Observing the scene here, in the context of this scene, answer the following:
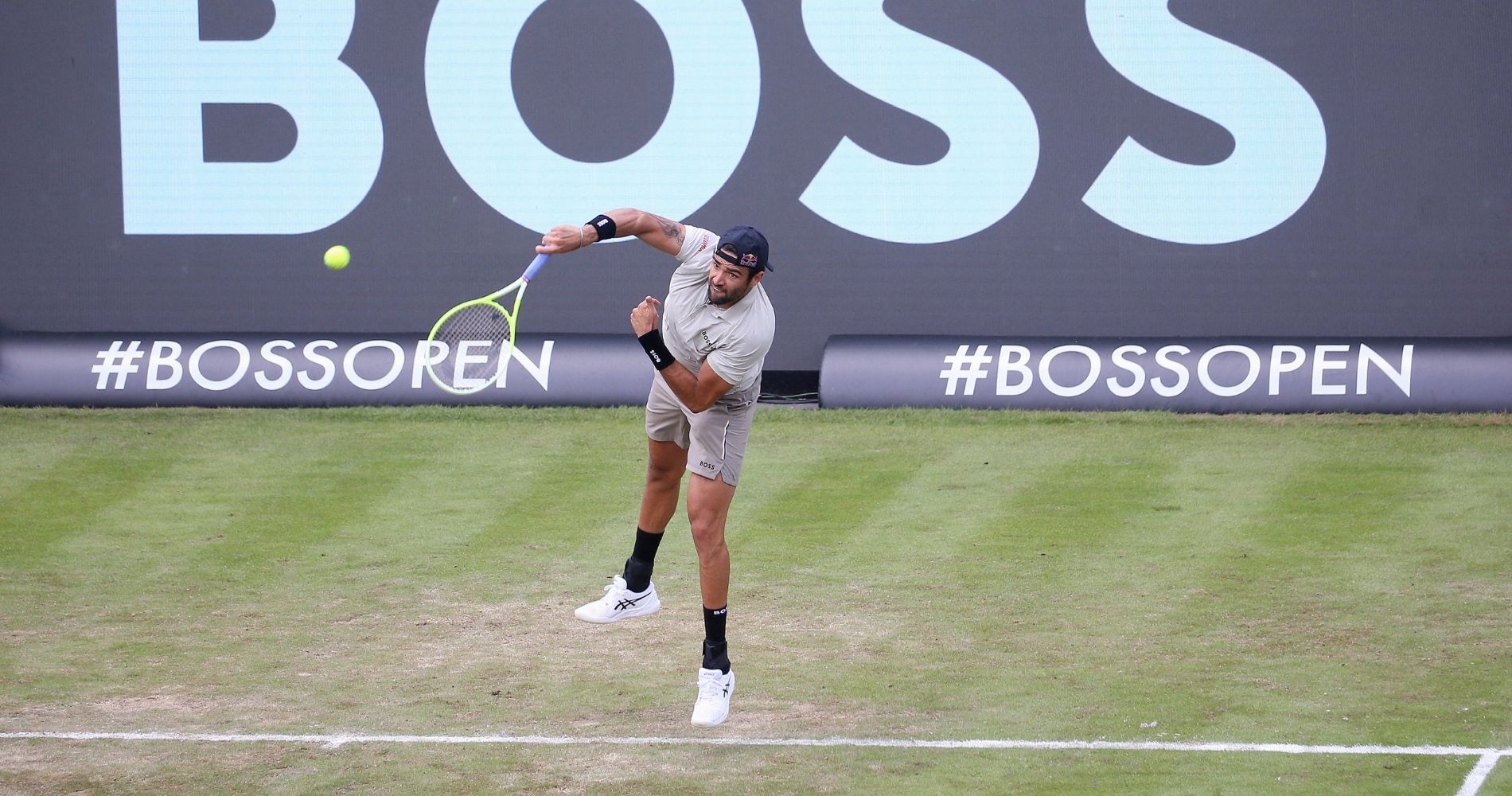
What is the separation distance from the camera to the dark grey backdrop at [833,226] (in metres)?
14.7

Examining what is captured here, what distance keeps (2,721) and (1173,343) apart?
10.6 metres

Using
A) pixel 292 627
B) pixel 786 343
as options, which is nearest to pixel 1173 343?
pixel 786 343

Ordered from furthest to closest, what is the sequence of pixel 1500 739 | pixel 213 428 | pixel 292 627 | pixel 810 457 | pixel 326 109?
pixel 326 109 → pixel 213 428 → pixel 810 457 → pixel 292 627 → pixel 1500 739

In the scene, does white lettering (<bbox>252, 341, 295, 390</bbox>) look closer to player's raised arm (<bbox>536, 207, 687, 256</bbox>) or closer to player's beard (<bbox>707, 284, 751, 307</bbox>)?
player's raised arm (<bbox>536, 207, 687, 256</bbox>)

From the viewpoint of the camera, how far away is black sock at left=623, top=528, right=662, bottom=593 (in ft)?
26.2

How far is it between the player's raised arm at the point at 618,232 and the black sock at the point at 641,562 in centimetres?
144

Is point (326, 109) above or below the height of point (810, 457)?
above

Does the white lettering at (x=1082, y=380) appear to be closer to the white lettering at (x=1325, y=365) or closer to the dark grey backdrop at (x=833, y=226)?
the dark grey backdrop at (x=833, y=226)

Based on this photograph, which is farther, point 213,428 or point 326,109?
point 326,109

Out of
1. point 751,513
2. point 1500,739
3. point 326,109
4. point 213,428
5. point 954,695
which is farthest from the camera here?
point 326,109

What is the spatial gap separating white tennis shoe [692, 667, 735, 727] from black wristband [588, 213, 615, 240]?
77.8 inches

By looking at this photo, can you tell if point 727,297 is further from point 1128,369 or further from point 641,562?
point 1128,369

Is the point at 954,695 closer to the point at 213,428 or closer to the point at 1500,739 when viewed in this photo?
the point at 1500,739

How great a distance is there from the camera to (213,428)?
14141 millimetres
